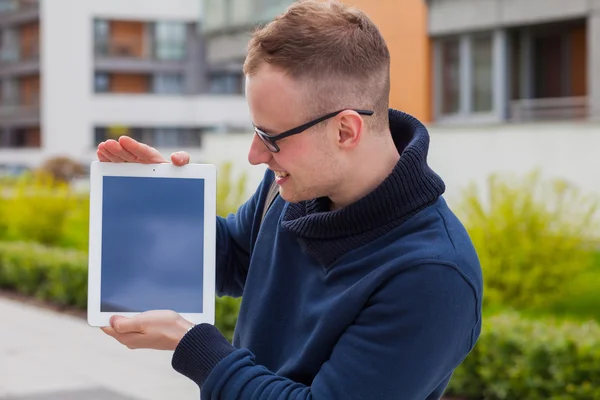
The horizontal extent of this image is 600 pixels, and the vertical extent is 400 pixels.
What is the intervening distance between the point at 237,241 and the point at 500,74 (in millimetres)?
16269

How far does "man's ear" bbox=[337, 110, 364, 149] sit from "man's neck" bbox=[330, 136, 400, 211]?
4 centimetres

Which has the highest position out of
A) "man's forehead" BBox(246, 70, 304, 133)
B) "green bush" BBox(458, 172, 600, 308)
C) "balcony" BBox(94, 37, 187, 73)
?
"balcony" BBox(94, 37, 187, 73)

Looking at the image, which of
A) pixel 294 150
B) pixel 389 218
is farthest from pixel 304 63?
pixel 389 218

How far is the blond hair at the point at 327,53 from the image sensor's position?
184 centimetres

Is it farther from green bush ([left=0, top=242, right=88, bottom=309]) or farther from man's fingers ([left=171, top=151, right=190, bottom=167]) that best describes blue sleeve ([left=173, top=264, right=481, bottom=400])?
green bush ([left=0, top=242, right=88, bottom=309])

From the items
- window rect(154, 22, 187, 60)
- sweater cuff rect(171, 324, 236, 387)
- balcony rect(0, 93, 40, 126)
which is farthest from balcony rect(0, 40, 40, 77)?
sweater cuff rect(171, 324, 236, 387)

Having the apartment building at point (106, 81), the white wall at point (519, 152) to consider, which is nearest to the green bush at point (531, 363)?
the white wall at point (519, 152)

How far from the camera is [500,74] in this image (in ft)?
59.3

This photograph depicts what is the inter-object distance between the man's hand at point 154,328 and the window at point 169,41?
180 ft

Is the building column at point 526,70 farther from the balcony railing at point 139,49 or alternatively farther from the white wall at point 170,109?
the balcony railing at point 139,49

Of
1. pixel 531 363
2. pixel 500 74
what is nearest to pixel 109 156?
pixel 531 363

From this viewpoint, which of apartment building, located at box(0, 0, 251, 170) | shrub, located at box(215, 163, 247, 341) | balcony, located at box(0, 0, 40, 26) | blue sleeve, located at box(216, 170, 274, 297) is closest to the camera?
blue sleeve, located at box(216, 170, 274, 297)

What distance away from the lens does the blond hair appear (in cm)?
184

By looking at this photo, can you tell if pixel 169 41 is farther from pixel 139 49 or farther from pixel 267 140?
pixel 267 140
